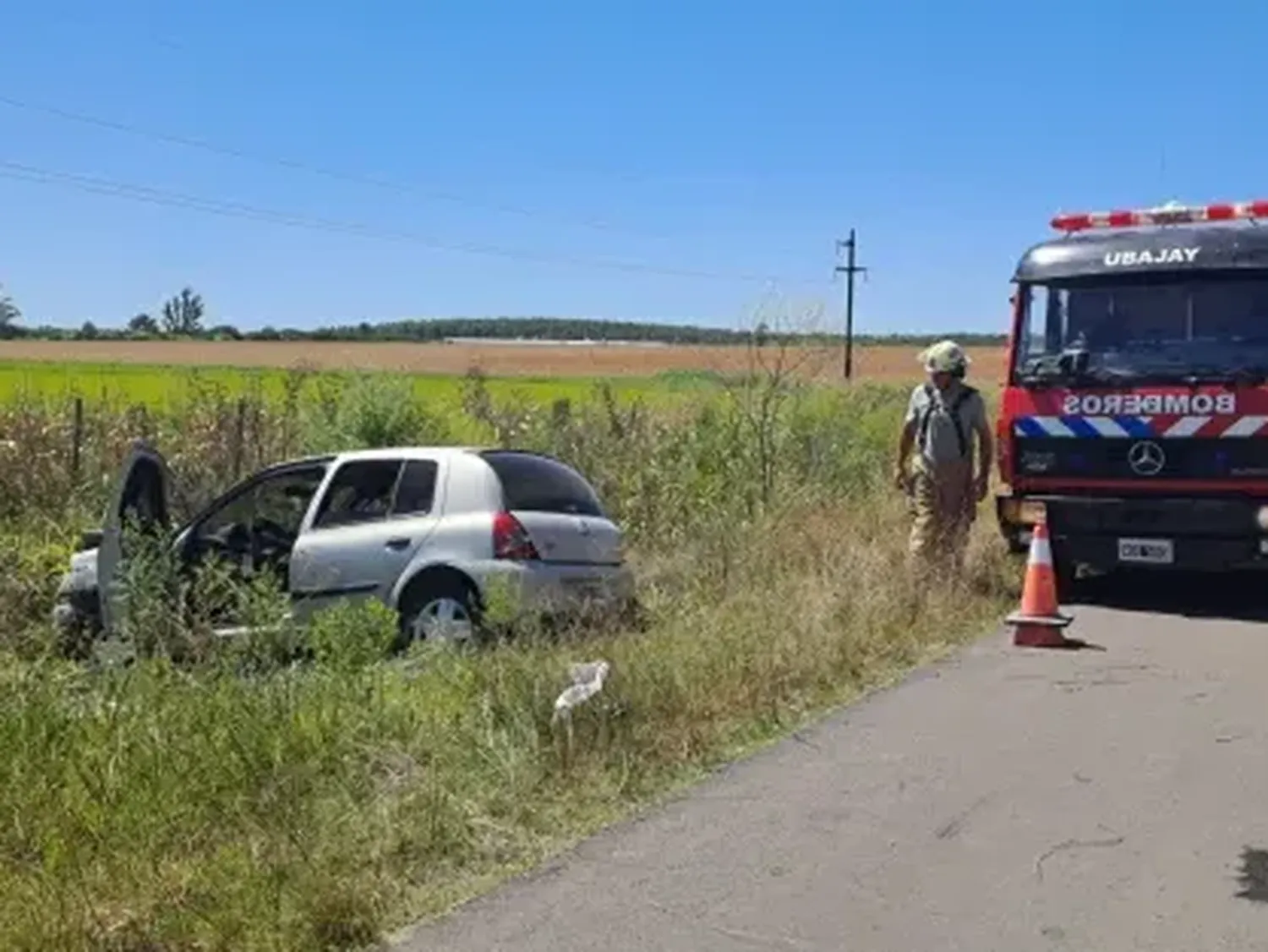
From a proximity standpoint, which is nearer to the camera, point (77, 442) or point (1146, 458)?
point (1146, 458)

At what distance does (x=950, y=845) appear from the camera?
5.77 m

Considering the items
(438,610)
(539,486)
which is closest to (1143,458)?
(539,486)

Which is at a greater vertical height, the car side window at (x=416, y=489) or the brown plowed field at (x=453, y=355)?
the brown plowed field at (x=453, y=355)

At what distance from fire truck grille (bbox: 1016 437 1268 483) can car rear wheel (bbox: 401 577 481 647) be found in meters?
4.50

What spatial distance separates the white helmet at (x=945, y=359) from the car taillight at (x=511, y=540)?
145 inches

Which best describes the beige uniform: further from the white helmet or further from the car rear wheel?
the car rear wheel

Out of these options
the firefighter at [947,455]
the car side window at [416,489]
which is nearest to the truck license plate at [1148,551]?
the firefighter at [947,455]

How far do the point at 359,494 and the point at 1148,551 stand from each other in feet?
18.5

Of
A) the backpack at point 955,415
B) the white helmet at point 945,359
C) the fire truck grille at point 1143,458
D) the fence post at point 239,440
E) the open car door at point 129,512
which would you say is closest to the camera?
the open car door at point 129,512

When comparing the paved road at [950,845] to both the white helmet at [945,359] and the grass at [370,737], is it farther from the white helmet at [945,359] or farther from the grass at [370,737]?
the white helmet at [945,359]

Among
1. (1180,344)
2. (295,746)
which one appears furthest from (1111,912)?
(1180,344)

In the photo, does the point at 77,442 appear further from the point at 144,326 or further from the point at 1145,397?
the point at 144,326

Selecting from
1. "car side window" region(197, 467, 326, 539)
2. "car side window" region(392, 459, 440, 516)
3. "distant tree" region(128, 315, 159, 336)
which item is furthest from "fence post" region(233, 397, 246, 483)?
"distant tree" region(128, 315, 159, 336)

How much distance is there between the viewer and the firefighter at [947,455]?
1202 cm
